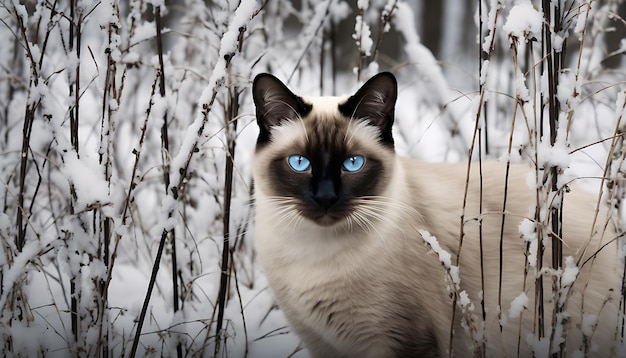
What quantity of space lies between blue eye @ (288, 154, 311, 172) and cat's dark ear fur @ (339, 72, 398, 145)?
0.19m

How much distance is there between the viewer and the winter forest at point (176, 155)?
1.42 meters

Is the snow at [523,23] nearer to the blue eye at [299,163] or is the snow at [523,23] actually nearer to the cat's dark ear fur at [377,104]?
the cat's dark ear fur at [377,104]

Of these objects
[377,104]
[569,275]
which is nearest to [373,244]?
[377,104]

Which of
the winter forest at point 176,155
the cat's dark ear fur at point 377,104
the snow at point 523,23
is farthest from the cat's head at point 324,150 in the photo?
the snow at point 523,23

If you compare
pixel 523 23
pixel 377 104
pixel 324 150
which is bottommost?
pixel 324 150

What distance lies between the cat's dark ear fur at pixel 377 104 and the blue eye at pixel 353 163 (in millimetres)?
104

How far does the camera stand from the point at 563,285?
1.40 meters

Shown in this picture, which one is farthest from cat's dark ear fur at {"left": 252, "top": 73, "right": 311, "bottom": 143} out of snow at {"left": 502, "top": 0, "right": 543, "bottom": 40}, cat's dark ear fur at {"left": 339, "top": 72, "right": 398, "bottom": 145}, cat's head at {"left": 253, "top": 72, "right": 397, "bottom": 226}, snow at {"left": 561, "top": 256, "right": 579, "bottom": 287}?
snow at {"left": 561, "top": 256, "right": 579, "bottom": 287}

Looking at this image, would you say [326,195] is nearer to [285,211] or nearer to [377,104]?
[285,211]

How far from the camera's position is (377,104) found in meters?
1.81

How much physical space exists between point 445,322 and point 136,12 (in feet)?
4.08

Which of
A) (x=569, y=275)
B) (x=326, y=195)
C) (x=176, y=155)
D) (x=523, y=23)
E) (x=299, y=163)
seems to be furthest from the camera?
(x=176, y=155)

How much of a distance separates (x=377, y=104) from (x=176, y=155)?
837 millimetres

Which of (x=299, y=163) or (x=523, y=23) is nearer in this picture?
(x=523, y=23)
